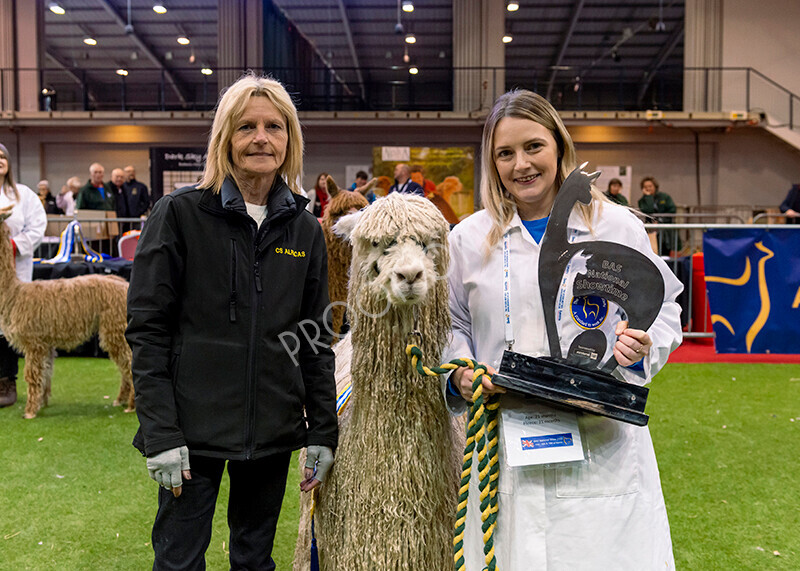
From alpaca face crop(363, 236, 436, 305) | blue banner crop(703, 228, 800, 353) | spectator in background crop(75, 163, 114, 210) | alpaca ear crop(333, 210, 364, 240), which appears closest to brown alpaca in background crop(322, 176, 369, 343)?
alpaca ear crop(333, 210, 364, 240)

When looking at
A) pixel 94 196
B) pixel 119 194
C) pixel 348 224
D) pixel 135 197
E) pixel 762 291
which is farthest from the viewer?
pixel 135 197

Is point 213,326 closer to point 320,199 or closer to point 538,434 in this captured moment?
point 538,434

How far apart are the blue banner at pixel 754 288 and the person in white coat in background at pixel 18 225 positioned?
5.53 m

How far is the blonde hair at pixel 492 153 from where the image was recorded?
62.7 inches

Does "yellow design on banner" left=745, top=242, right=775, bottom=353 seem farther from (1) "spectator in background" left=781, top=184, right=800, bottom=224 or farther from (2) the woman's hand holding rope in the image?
(2) the woman's hand holding rope

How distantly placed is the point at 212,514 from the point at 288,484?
6.29ft

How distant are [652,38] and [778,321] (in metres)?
17.5

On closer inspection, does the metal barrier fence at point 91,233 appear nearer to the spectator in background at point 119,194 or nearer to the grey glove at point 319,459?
the spectator in background at point 119,194

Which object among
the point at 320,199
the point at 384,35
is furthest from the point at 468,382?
the point at 384,35

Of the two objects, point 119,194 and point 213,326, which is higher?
point 119,194

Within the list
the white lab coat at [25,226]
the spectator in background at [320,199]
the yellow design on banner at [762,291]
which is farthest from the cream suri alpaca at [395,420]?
the spectator in background at [320,199]

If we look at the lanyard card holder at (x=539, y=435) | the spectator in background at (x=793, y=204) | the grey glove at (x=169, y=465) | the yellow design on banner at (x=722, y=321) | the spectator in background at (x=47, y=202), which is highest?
the spectator in background at (x=47, y=202)

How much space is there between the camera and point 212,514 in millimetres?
1713

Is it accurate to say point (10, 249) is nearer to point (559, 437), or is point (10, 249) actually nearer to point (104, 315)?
point (104, 315)
